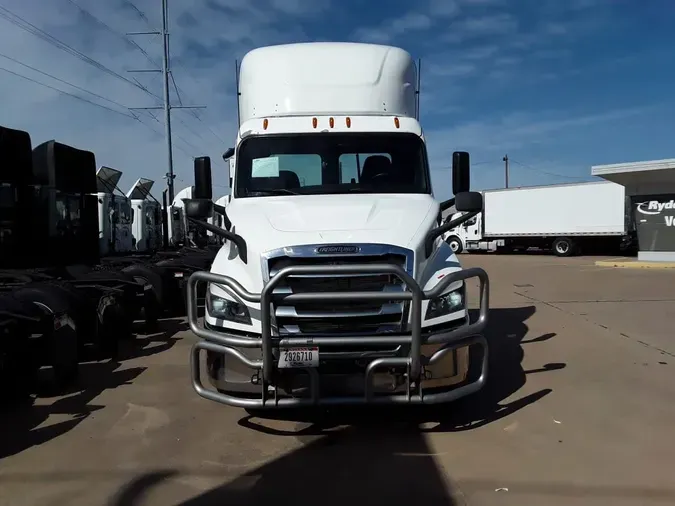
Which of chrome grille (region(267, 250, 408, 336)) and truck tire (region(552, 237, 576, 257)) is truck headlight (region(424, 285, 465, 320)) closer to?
chrome grille (region(267, 250, 408, 336))

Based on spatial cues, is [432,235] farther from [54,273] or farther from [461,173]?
[54,273]

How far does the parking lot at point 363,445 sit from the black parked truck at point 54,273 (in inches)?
19.2

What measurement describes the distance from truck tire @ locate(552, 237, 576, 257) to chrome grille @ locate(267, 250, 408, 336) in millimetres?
28600

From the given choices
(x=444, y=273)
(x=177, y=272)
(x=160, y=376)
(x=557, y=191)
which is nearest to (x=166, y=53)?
(x=557, y=191)

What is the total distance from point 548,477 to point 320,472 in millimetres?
1523

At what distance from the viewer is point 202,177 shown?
6.52 m

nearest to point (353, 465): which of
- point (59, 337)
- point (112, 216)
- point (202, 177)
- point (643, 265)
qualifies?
point (59, 337)

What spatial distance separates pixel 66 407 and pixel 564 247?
29.2m

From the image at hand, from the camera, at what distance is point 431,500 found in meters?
3.70

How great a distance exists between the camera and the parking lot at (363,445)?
3.82 meters

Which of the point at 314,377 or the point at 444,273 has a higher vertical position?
the point at 444,273

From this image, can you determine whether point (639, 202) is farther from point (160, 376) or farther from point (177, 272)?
point (160, 376)

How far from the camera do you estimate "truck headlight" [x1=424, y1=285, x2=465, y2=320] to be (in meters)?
4.54

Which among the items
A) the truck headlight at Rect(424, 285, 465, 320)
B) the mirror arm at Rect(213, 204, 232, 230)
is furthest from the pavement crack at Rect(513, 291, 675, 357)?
the mirror arm at Rect(213, 204, 232, 230)
